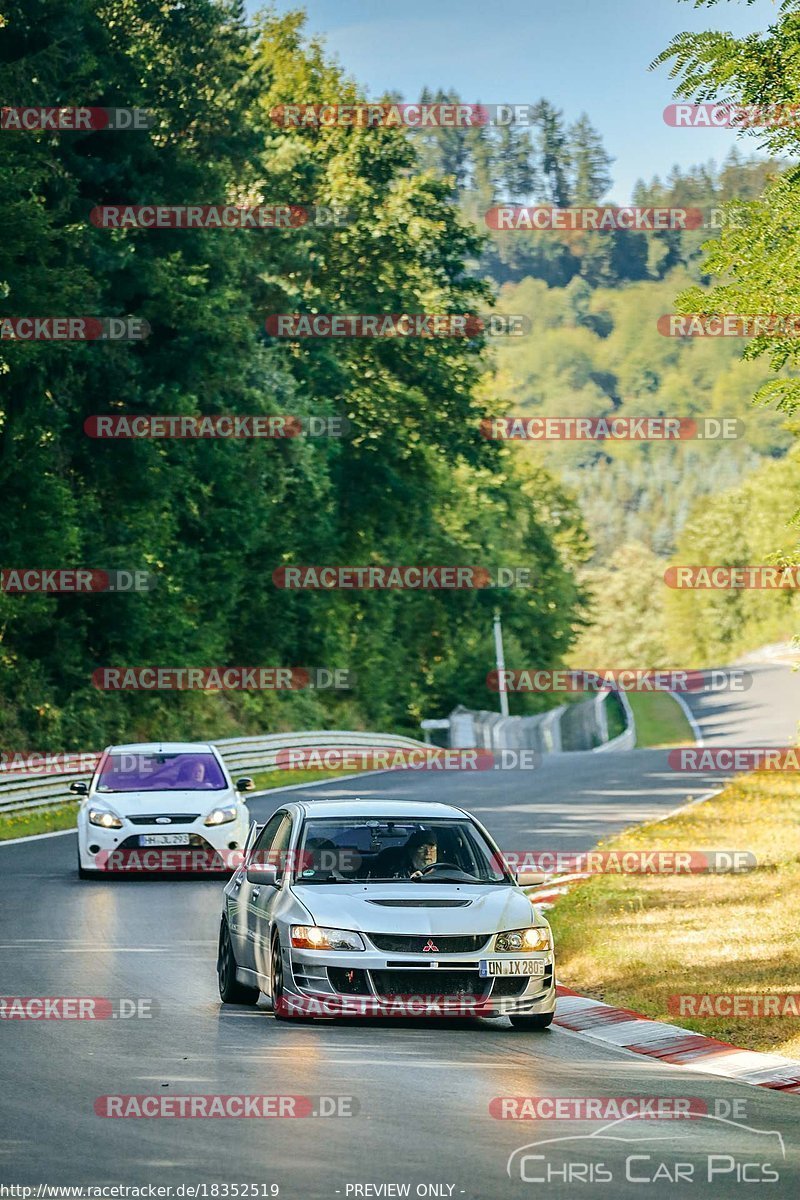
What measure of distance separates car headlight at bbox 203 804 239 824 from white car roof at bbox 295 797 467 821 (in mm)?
9220

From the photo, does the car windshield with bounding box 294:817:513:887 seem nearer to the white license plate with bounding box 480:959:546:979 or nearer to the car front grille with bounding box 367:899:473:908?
the car front grille with bounding box 367:899:473:908

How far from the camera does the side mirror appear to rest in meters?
12.4

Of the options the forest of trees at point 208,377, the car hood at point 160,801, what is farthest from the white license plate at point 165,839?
the forest of trees at point 208,377

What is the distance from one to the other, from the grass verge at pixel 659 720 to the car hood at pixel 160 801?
55399 millimetres

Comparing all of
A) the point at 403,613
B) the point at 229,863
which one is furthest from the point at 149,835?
the point at 403,613

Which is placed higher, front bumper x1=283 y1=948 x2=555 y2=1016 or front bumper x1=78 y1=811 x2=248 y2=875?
front bumper x1=283 y1=948 x2=555 y2=1016

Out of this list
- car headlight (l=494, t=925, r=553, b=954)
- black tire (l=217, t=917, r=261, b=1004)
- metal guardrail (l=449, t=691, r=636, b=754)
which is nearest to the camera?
car headlight (l=494, t=925, r=553, b=954)

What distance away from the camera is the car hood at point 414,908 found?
1175 centimetres

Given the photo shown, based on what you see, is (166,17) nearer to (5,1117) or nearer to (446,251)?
(446,251)

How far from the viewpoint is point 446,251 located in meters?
63.7

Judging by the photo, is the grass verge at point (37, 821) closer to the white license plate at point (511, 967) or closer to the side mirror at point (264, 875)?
the side mirror at point (264, 875)

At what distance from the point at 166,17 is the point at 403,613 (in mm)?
38021

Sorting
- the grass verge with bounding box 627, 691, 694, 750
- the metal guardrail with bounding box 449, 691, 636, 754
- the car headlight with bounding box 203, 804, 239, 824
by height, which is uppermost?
the car headlight with bounding box 203, 804, 239, 824

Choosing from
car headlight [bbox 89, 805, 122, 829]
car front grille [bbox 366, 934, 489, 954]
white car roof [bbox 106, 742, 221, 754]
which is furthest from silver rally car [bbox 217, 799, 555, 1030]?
white car roof [bbox 106, 742, 221, 754]
